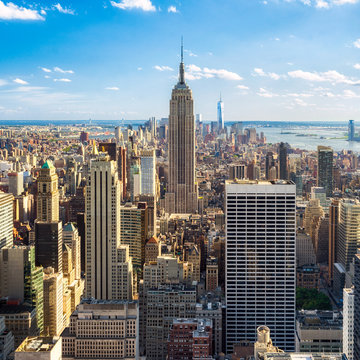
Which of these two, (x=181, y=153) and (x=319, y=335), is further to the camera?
(x=181, y=153)

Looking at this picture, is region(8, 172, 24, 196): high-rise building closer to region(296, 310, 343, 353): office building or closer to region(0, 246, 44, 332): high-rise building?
region(0, 246, 44, 332): high-rise building

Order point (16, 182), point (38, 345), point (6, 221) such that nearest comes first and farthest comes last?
1. point (38, 345)
2. point (6, 221)
3. point (16, 182)

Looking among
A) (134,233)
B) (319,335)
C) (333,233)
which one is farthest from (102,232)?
(333,233)

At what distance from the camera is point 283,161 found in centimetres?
2416

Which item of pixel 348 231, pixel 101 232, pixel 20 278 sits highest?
pixel 101 232

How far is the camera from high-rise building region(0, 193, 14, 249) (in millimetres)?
14906

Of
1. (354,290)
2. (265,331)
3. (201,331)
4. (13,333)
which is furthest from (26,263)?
(354,290)

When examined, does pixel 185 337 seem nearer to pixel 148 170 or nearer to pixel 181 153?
pixel 148 170

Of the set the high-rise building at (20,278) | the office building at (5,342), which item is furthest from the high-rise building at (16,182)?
the office building at (5,342)

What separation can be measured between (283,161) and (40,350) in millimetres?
17503

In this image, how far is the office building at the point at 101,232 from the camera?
14.1 metres

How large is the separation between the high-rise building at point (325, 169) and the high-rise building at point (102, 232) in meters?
9.49

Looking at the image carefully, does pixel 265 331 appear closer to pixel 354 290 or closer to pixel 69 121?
pixel 354 290

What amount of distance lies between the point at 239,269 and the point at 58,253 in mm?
5245
